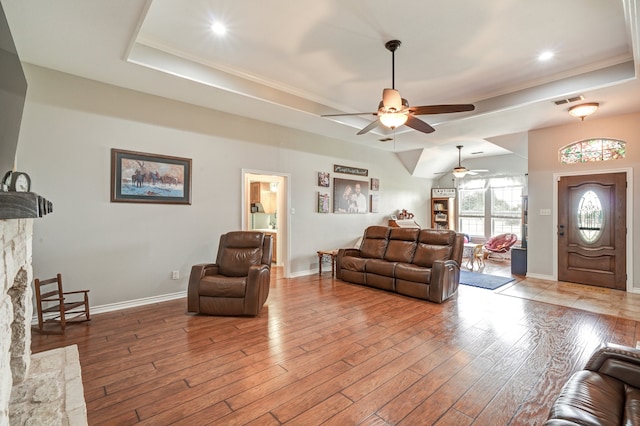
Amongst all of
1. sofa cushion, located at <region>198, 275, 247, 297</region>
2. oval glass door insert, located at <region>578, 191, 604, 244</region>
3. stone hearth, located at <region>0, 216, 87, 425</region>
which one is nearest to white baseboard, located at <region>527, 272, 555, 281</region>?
oval glass door insert, located at <region>578, 191, 604, 244</region>

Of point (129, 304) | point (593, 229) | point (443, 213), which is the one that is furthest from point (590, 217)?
point (129, 304)

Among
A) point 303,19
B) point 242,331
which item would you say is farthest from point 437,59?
point 242,331

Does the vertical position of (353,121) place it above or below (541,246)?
above

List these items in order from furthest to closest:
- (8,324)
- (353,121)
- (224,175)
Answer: (353,121) → (224,175) → (8,324)

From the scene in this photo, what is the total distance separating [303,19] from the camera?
288 cm

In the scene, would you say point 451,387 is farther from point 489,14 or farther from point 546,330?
point 489,14

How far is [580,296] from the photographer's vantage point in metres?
4.53

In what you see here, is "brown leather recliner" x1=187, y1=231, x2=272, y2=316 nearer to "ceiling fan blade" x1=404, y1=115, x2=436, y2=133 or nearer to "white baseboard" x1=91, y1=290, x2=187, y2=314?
"white baseboard" x1=91, y1=290, x2=187, y2=314

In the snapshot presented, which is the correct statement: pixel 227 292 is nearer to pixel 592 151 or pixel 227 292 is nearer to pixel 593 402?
pixel 593 402

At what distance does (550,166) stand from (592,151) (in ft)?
2.02

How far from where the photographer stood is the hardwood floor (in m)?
1.93

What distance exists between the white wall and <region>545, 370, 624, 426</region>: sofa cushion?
4.44 meters

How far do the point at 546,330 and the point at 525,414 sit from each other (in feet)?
5.78

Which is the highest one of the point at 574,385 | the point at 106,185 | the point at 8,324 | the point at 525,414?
the point at 106,185
